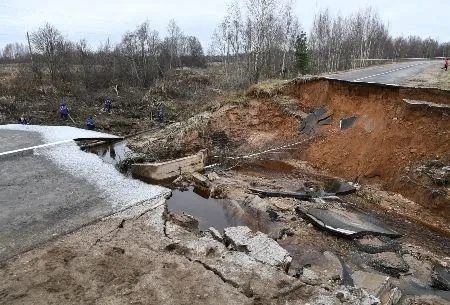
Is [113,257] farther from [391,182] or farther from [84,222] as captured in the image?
[391,182]

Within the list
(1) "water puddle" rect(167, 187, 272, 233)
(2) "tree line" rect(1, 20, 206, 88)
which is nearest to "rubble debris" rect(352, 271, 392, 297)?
(1) "water puddle" rect(167, 187, 272, 233)

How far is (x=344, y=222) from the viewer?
8.47m

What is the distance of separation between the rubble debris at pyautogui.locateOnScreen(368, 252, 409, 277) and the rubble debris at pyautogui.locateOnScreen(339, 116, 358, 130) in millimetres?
7555

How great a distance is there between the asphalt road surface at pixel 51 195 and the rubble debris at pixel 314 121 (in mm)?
7333

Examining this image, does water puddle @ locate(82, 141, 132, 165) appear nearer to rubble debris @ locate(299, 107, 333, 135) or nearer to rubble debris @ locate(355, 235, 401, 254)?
rubble debris @ locate(299, 107, 333, 135)

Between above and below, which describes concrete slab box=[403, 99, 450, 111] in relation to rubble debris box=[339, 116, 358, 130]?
above

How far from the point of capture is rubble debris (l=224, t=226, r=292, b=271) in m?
6.43

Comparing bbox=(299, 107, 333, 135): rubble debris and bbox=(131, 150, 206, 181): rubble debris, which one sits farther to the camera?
bbox=(299, 107, 333, 135): rubble debris

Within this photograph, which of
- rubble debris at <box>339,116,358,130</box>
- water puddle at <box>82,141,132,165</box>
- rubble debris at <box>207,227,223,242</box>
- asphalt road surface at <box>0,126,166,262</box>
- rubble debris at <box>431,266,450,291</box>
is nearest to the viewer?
rubble debris at <box>431,266,450,291</box>

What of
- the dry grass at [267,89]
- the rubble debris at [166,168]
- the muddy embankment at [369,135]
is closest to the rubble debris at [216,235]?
the rubble debris at [166,168]

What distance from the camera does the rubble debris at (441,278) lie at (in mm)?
6422

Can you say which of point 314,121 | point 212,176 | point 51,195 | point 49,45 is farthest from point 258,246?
point 49,45

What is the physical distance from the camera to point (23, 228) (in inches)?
300

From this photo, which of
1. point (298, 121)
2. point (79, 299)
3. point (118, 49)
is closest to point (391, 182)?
point (298, 121)
